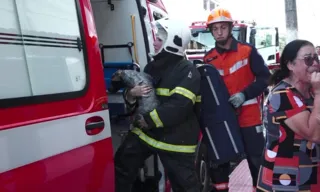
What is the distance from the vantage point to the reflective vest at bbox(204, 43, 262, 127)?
11.1ft

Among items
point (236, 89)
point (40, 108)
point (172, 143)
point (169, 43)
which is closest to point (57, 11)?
point (40, 108)

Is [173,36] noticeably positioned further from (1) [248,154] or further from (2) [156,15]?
(2) [156,15]

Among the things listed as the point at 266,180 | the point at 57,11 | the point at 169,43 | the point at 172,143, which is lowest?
the point at 266,180

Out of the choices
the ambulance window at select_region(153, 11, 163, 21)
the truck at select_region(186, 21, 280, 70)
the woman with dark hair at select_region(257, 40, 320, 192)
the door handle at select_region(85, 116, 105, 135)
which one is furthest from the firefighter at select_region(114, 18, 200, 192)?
the truck at select_region(186, 21, 280, 70)

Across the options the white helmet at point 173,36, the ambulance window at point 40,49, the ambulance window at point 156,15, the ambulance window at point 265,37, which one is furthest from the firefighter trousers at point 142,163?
the ambulance window at point 265,37

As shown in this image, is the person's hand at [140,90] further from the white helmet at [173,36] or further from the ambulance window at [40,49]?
the ambulance window at [40,49]

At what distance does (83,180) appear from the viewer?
2172 mm

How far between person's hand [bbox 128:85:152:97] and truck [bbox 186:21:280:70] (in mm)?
6392

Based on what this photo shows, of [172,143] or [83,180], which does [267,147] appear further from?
[83,180]

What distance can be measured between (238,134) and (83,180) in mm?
1491

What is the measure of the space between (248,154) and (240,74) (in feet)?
2.21

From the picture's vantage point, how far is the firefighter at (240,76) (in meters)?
3.37

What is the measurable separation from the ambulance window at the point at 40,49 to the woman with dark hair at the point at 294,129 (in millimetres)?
1097

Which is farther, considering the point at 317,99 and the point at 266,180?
the point at 266,180
